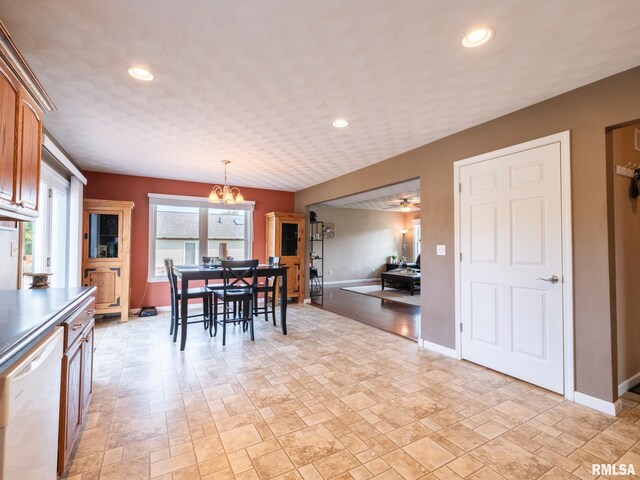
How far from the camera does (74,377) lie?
1738 mm

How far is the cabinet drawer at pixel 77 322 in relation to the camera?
1.60 m

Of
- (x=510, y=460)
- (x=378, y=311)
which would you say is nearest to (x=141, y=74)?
(x=510, y=460)

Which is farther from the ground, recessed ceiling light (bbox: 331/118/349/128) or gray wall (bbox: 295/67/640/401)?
recessed ceiling light (bbox: 331/118/349/128)

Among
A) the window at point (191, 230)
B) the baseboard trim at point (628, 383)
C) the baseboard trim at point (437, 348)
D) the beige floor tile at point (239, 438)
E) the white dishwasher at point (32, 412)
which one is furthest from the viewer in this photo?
the window at point (191, 230)

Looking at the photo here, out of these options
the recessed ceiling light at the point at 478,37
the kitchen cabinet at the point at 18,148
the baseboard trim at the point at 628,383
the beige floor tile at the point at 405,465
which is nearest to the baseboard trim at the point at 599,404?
the baseboard trim at the point at 628,383

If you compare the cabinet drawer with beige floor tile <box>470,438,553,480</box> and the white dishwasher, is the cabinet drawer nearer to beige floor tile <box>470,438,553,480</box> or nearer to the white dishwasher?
the white dishwasher

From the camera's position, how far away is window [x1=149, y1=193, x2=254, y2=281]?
5540mm

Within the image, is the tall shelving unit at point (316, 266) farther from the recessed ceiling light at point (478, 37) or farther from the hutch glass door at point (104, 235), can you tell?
the recessed ceiling light at point (478, 37)

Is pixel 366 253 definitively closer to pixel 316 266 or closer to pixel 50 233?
pixel 316 266

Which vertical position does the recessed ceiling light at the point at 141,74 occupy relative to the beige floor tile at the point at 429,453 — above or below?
above

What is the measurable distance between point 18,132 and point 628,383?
475 centimetres

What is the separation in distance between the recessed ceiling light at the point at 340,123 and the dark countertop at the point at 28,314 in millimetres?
2524

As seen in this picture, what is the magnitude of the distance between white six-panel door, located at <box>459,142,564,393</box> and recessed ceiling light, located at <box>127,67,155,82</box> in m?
2.96

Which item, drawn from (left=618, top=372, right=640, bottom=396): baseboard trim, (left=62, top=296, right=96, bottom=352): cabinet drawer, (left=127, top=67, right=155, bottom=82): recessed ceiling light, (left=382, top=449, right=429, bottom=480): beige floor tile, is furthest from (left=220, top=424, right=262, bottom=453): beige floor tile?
(left=618, top=372, right=640, bottom=396): baseboard trim
